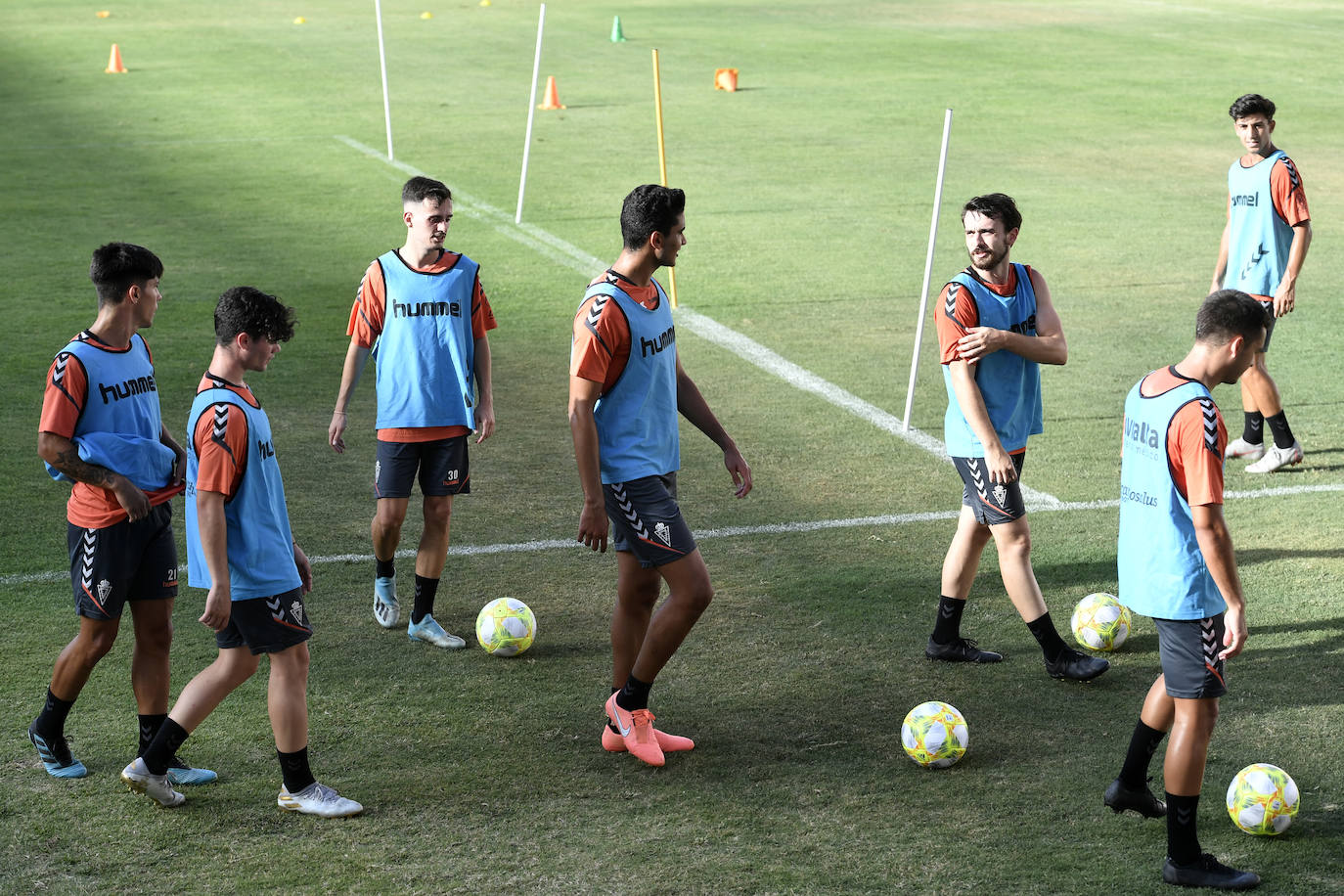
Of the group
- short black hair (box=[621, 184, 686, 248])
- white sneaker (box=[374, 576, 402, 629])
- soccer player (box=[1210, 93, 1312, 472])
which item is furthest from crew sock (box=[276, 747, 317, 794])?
soccer player (box=[1210, 93, 1312, 472])

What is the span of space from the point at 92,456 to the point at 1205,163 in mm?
18966

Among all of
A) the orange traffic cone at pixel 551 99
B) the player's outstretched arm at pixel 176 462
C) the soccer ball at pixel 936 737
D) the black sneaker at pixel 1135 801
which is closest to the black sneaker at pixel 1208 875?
the black sneaker at pixel 1135 801

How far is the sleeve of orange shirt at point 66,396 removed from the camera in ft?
17.9

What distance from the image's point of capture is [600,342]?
5.78 m

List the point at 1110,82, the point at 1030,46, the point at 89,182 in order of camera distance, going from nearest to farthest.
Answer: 1. the point at 89,182
2. the point at 1110,82
3. the point at 1030,46

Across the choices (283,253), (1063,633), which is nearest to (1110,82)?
(283,253)

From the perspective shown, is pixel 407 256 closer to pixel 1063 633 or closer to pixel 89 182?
pixel 1063 633

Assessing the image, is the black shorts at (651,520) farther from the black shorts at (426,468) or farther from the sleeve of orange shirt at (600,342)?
the black shorts at (426,468)

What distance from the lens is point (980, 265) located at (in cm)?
668

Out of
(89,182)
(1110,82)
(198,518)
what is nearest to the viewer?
(198,518)

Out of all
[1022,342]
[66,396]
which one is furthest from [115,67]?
[1022,342]

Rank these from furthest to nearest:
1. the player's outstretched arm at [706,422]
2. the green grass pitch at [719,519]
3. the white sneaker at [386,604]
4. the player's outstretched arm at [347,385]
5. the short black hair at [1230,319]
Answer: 1. the white sneaker at [386,604]
2. the player's outstretched arm at [347,385]
3. the player's outstretched arm at [706,422]
4. the green grass pitch at [719,519]
5. the short black hair at [1230,319]

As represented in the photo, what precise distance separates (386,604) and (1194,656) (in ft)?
12.8

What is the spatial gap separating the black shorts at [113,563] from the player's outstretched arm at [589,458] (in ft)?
5.27
